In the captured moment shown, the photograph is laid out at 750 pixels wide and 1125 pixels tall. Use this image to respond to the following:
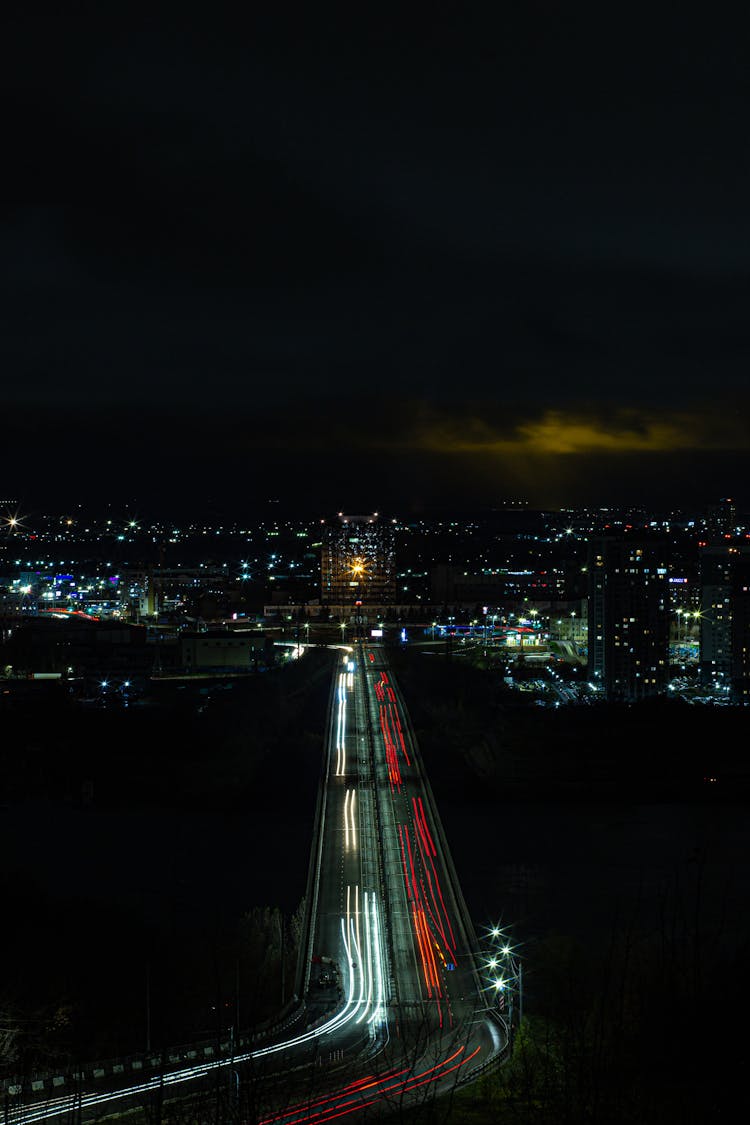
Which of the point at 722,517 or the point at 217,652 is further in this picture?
the point at 722,517

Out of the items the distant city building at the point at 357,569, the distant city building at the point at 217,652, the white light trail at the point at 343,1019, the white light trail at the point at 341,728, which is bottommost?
the white light trail at the point at 343,1019

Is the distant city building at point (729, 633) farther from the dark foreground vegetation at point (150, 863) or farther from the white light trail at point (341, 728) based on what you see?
the dark foreground vegetation at point (150, 863)

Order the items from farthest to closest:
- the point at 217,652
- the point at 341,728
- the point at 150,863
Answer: the point at 217,652 → the point at 341,728 → the point at 150,863

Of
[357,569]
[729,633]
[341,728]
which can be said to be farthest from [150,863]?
[357,569]

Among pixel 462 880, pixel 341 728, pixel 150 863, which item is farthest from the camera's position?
pixel 341 728

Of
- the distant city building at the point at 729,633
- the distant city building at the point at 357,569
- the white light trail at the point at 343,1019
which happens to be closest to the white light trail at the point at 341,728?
the white light trail at the point at 343,1019

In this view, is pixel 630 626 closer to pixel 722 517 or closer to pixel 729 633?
pixel 729 633
